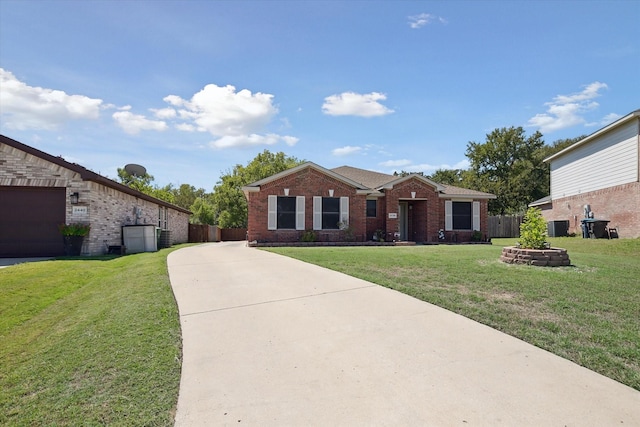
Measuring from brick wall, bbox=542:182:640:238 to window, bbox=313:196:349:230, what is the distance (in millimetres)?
12830

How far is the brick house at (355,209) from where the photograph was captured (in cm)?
1762

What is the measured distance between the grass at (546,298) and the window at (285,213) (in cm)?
860

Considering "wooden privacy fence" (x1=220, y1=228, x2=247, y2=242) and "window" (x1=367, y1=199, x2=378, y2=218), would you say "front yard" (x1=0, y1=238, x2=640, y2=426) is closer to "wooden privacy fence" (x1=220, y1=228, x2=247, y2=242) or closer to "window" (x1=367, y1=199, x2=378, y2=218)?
"window" (x1=367, y1=199, x2=378, y2=218)

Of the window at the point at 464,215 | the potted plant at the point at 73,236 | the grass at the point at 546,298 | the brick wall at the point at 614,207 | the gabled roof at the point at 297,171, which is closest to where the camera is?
the grass at the point at 546,298

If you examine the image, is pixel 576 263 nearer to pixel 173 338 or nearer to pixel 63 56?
pixel 173 338

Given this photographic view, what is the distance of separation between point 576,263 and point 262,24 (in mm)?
10629

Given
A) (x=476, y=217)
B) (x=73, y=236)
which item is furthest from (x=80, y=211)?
(x=476, y=217)

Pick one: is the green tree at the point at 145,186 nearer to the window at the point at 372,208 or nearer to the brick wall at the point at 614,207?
the window at the point at 372,208

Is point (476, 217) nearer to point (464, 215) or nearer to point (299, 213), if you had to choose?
point (464, 215)

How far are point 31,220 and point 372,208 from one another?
14.6 m

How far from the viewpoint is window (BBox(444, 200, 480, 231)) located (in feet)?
67.0

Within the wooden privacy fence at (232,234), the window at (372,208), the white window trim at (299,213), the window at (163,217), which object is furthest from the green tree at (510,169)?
the window at (163,217)

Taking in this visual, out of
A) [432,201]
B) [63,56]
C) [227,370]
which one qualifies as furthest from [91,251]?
[432,201]

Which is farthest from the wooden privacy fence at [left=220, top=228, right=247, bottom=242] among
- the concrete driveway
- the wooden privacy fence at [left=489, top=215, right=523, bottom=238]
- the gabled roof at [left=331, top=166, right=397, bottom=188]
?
the concrete driveway
